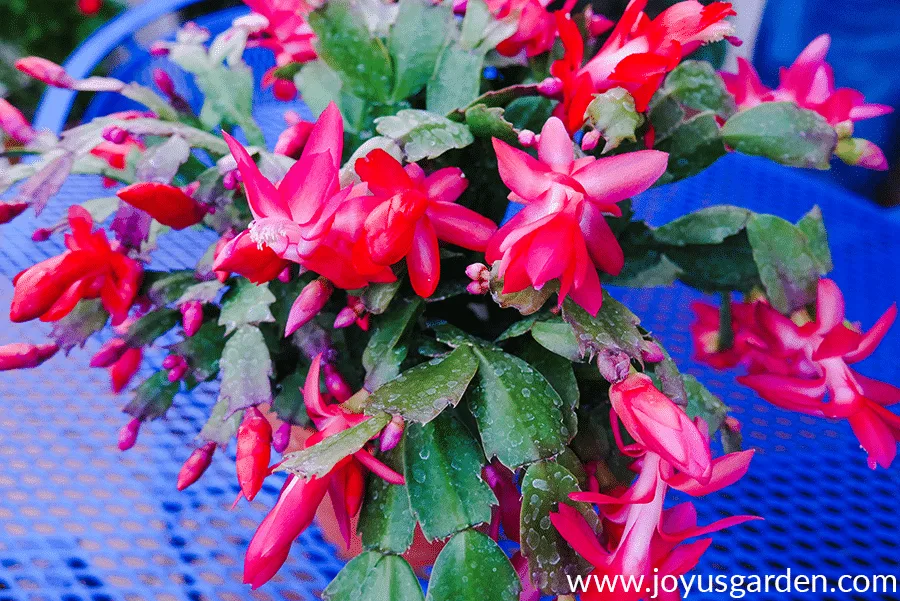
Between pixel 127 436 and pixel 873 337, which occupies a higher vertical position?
pixel 873 337

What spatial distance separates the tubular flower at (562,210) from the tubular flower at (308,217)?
0.09 metres

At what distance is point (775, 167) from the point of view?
1.05m

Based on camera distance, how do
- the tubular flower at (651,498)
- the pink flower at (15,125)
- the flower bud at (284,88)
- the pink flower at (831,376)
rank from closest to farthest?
the tubular flower at (651,498)
the pink flower at (831,376)
the pink flower at (15,125)
the flower bud at (284,88)

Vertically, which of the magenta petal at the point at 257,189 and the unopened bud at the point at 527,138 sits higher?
the unopened bud at the point at 527,138

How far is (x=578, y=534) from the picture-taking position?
38 cm

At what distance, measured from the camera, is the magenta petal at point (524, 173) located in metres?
0.39

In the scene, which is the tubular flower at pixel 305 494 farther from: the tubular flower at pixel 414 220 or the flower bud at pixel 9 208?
the flower bud at pixel 9 208

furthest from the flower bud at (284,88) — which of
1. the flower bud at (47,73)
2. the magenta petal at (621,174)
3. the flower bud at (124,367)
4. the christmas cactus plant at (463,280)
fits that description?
the magenta petal at (621,174)

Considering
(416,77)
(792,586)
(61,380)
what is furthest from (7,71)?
(792,586)

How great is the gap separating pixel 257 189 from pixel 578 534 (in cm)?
28

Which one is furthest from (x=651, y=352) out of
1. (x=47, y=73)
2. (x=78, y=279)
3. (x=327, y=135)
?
(x=47, y=73)

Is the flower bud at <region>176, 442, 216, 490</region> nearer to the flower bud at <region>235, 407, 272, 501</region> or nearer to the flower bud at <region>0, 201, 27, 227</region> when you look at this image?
the flower bud at <region>235, 407, 272, 501</region>

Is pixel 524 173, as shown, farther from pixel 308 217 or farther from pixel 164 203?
pixel 164 203

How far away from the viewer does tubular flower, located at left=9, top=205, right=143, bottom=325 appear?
443 millimetres
